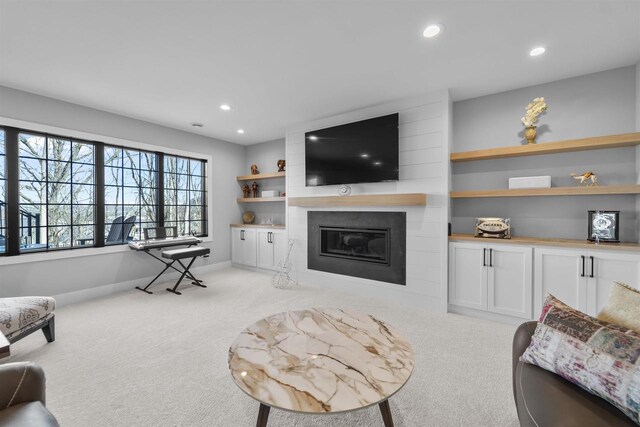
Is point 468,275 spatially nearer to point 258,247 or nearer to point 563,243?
point 563,243

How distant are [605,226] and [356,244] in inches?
103

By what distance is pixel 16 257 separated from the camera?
3092mm

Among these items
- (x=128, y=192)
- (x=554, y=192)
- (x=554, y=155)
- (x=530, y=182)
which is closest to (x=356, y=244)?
(x=530, y=182)

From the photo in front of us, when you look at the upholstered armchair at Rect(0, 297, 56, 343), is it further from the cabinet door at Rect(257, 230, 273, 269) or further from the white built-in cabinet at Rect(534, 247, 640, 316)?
the white built-in cabinet at Rect(534, 247, 640, 316)

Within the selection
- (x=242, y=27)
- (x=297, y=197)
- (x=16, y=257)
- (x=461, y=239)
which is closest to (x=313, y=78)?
(x=242, y=27)

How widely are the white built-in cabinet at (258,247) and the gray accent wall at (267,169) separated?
0.49m

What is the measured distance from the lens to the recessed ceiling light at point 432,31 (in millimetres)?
2055

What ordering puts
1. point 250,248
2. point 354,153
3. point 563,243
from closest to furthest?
point 563,243 < point 354,153 < point 250,248

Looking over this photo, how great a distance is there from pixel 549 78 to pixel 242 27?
10.2ft

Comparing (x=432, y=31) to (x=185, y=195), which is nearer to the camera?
(x=432, y=31)

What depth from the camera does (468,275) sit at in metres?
3.06

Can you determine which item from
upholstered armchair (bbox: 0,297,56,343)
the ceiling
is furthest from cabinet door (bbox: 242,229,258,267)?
upholstered armchair (bbox: 0,297,56,343)

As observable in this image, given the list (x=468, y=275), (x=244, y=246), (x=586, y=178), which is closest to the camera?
(x=586, y=178)

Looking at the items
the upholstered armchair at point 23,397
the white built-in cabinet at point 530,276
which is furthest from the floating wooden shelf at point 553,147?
the upholstered armchair at point 23,397
